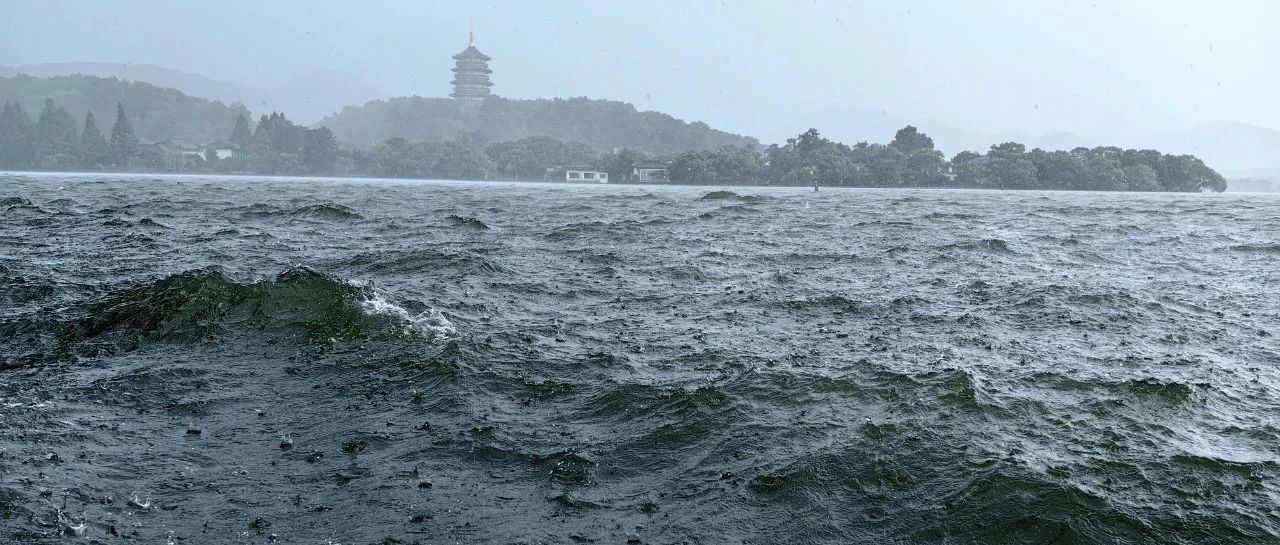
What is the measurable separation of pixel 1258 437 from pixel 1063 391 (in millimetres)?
1506

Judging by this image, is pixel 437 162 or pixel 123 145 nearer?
pixel 123 145

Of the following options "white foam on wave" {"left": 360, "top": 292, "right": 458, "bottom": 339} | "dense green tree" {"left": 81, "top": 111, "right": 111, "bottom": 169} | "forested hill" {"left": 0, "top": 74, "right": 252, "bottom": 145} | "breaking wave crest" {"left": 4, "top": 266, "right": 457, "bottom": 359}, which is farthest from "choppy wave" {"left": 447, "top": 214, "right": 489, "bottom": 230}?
"forested hill" {"left": 0, "top": 74, "right": 252, "bottom": 145}

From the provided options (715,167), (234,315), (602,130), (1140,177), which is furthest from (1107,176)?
(602,130)

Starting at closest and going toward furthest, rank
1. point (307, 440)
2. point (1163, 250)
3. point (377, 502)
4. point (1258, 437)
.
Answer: point (377, 502)
point (307, 440)
point (1258, 437)
point (1163, 250)

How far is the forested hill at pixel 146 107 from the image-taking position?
180000 mm

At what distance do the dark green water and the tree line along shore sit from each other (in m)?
84.7

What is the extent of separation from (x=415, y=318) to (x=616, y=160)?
101 meters

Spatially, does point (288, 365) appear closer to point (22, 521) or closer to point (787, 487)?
point (22, 521)

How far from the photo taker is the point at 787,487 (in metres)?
5.80

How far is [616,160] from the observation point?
111m

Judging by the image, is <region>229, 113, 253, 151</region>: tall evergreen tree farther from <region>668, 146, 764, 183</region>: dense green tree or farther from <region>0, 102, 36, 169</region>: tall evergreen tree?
<region>668, 146, 764, 183</region>: dense green tree

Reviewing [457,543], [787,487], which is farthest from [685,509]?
[457,543]

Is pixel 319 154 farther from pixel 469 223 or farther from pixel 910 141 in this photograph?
pixel 469 223

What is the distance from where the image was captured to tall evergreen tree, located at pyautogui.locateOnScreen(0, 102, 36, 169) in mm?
118938
